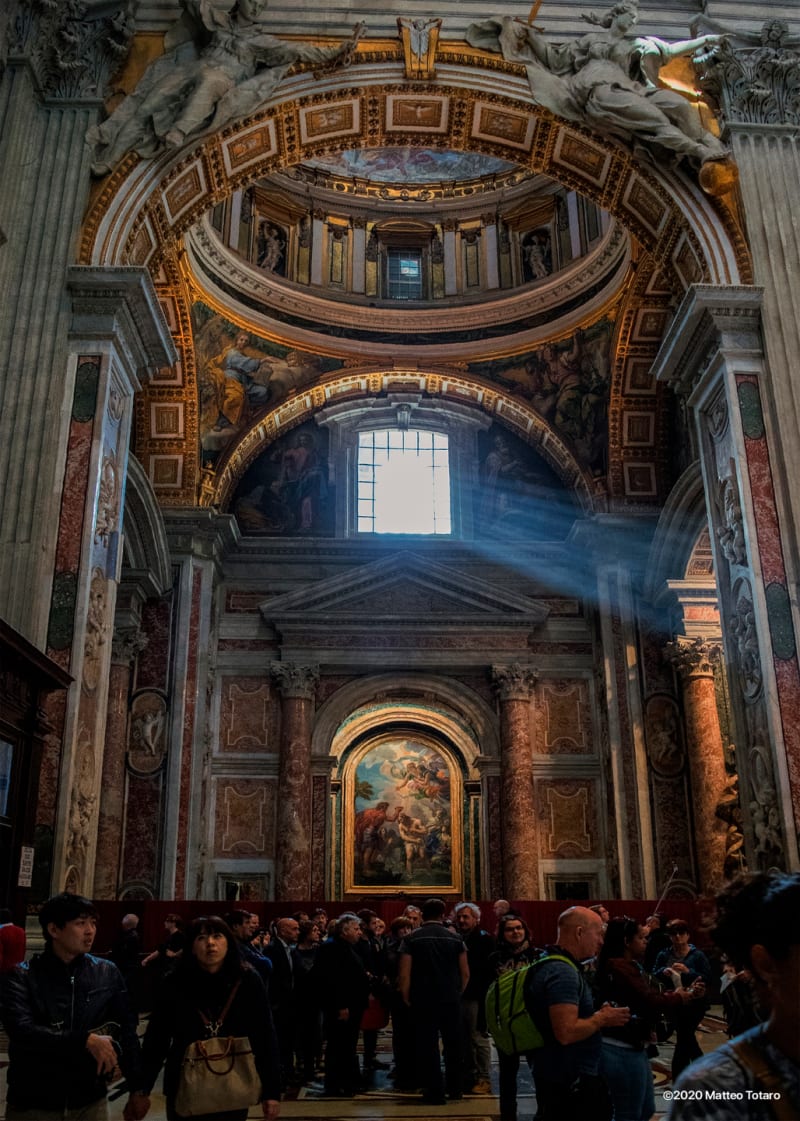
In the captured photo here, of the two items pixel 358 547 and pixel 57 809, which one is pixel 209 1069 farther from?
pixel 358 547

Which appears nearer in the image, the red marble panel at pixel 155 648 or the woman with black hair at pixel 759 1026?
the woman with black hair at pixel 759 1026

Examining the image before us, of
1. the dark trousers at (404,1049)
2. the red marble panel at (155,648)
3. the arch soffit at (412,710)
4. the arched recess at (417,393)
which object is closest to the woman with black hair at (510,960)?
the dark trousers at (404,1049)

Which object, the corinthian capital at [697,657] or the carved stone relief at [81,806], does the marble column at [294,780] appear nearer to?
the corinthian capital at [697,657]

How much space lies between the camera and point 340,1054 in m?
6.23

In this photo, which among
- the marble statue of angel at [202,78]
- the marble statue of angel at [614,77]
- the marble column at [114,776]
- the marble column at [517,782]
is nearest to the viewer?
the marble statue of angel at [202,78]

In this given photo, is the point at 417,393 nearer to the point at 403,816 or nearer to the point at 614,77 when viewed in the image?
the point at 403,816

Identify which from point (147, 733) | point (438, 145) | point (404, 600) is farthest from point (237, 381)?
point (438, 145)

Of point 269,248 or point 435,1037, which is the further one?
point 269,248

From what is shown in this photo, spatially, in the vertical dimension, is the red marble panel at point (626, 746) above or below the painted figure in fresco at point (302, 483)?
below

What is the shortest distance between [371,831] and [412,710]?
6.77ft

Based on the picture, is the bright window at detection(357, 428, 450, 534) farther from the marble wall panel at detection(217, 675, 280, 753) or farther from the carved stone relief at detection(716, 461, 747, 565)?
the carved stone relief at detection(716, 461, 747, 565)

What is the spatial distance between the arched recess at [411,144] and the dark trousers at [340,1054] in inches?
279

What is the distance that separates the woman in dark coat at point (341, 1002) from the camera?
20.0ft

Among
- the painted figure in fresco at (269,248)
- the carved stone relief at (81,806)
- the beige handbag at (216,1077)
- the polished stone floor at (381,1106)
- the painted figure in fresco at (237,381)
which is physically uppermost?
the painted figure in fresco at (269,248)
